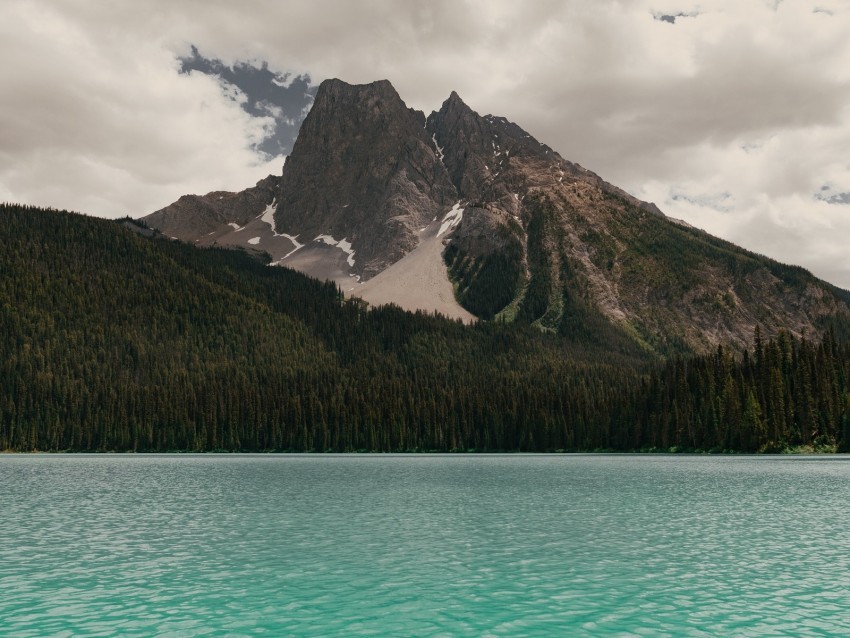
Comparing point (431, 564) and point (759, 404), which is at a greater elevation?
point (759, 404)

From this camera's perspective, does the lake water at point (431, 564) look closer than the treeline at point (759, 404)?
Yes

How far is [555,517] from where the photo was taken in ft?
171

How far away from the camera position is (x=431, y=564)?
35.4 meters

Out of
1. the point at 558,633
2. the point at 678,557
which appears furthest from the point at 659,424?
the point at 558,633

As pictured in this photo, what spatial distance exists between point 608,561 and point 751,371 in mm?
149173

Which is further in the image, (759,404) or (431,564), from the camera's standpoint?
(759,404)

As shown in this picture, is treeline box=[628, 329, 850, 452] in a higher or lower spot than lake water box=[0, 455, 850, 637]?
higher

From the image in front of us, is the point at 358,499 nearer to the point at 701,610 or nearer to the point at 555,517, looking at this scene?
the point at 555,517

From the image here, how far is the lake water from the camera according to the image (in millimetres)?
25266

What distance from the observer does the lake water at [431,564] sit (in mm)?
25266

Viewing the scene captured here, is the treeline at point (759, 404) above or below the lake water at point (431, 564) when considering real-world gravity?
above

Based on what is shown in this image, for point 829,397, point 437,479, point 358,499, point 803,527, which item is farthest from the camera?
point 829,397

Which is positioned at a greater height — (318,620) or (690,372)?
(690,372)

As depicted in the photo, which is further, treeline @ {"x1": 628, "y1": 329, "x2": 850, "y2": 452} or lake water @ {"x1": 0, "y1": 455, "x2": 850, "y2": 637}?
treeline @ {"x1": 628, "y1": 329, "x2": 850, "y2": 452}
